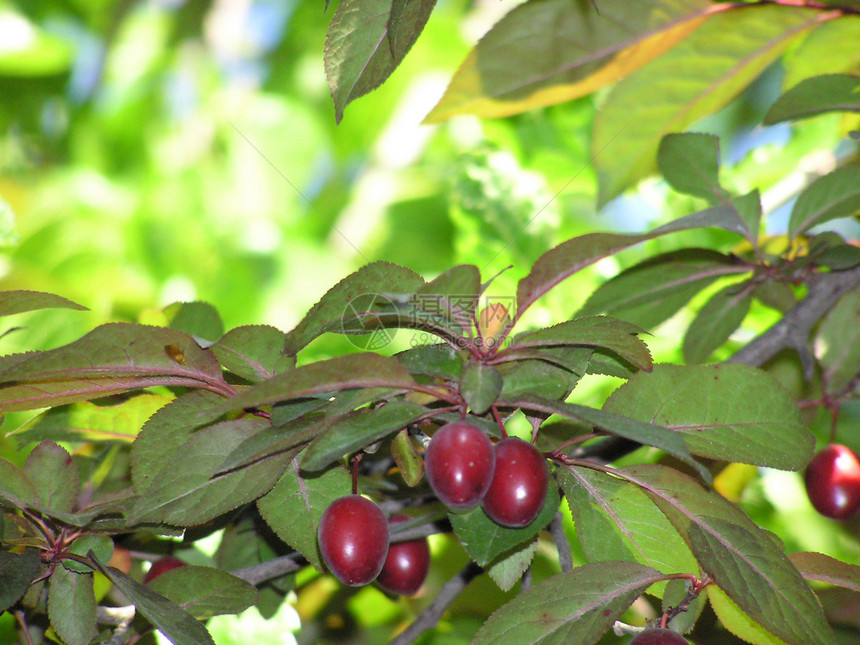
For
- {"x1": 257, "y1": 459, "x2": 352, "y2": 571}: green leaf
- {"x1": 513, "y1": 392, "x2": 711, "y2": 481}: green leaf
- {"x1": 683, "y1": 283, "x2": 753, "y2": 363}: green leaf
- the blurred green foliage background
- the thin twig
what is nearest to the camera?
{"x1": 513, "y1": 392, "x2": 711, "y2": 481}: green leaf

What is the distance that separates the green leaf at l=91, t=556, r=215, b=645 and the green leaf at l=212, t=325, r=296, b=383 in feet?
0.38

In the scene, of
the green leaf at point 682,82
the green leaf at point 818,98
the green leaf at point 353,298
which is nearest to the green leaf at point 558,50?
the green leaf at point 682,82

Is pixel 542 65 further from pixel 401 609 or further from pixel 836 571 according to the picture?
pixel 401 609

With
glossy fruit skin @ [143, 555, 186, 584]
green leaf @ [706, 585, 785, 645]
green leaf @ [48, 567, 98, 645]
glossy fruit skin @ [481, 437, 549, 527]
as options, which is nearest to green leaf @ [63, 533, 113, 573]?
green leaf @ [48, 567, 98, 645]

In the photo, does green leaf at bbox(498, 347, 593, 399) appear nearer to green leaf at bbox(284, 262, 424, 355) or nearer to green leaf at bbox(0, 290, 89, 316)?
green leaf at bbox(284, 262, 424, 355)

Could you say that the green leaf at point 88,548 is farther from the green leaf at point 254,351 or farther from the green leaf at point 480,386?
the green leaf at point 480,386

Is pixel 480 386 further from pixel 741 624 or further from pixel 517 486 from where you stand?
pixel 741 624

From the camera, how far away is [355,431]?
33 cm

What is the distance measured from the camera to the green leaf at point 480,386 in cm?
33

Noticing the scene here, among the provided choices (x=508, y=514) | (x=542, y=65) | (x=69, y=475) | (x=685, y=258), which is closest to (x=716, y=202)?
(x=685, y=258)

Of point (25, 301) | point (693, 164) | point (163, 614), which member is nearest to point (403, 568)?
point (163, 614)

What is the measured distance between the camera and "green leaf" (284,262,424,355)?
0.36m

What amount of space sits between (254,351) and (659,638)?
9.9 inches

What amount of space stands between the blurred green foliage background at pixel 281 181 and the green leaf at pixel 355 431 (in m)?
0.29
